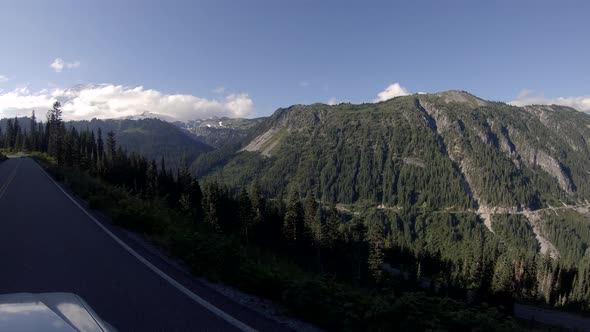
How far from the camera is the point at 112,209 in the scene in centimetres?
1566

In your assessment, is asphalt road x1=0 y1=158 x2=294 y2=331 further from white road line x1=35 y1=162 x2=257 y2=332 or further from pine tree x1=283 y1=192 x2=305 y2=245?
pine tree x1=283 y1=192 x2=305 y2=245

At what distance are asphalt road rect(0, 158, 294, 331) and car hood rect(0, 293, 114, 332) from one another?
5.71 feet

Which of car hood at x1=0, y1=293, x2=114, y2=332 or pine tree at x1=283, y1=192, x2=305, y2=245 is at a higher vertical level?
car hood at x1=0, y1=293, x2=114, y2=332

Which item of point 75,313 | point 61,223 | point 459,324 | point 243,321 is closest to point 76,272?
point 243,321

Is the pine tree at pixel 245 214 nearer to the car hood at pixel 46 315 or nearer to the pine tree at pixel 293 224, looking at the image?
the pine tree at pixel 293 224

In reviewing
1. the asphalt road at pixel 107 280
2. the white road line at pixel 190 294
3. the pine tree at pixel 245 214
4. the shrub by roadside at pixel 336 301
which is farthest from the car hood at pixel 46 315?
the pine tree at pixel 245 214

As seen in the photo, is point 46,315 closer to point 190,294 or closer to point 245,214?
point 190,294

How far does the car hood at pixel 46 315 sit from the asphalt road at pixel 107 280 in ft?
5.71

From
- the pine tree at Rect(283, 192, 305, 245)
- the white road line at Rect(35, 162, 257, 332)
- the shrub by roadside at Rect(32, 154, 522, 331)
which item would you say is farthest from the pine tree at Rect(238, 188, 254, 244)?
the shrub by roadside at Rect(32, 154, 522, 331)

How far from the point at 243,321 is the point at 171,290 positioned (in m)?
2.03

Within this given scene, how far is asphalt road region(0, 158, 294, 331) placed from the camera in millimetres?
5691

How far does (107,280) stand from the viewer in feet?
24.4

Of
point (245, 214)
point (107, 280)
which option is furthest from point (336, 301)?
point (245, 214)

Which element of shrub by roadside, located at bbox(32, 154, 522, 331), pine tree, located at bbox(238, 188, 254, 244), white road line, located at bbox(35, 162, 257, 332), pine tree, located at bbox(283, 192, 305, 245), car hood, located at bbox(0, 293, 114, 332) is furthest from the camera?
pine tree, located at bbox(283, 192, 305, 245)
